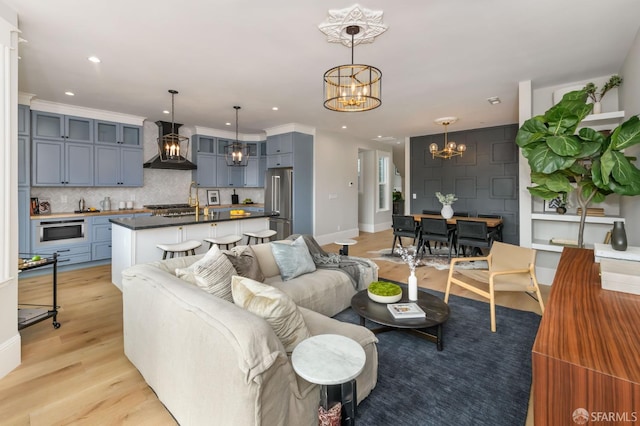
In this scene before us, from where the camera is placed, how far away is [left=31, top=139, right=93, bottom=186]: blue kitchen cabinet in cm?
470

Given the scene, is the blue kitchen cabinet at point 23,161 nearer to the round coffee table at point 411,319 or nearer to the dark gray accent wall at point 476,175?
the round coffee table at point 411,319

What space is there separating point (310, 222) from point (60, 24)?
16.7 ft

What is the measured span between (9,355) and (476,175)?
784 centimetres

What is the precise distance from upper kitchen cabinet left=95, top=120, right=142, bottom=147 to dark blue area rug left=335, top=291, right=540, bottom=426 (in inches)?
212

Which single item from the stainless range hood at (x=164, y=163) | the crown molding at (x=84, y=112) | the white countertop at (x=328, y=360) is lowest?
the white countertop at (x=328, y=360)

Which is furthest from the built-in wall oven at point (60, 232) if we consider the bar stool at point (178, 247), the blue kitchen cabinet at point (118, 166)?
the bar stool at point (178, 247)

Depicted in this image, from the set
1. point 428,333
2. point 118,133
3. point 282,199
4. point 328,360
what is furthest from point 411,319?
point 118,133

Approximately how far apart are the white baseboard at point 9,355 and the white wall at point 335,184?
5.22 meters

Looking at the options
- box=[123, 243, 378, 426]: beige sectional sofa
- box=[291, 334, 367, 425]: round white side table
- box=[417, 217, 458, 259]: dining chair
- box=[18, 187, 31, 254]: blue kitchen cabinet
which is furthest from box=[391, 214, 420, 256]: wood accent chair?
box=[18, 187, 31, 254]: blue kitchen cabinet

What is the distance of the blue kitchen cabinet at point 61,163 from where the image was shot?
4695mm

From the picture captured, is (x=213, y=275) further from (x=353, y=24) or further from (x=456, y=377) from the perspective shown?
(x=353, y=24)

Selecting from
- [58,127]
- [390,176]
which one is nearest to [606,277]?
[58,127]

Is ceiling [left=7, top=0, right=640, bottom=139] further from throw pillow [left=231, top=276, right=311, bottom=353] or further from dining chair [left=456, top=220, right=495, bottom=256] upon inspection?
throw pillow [left=231, top=276, right=311, bottom=353]

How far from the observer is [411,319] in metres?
2.24
